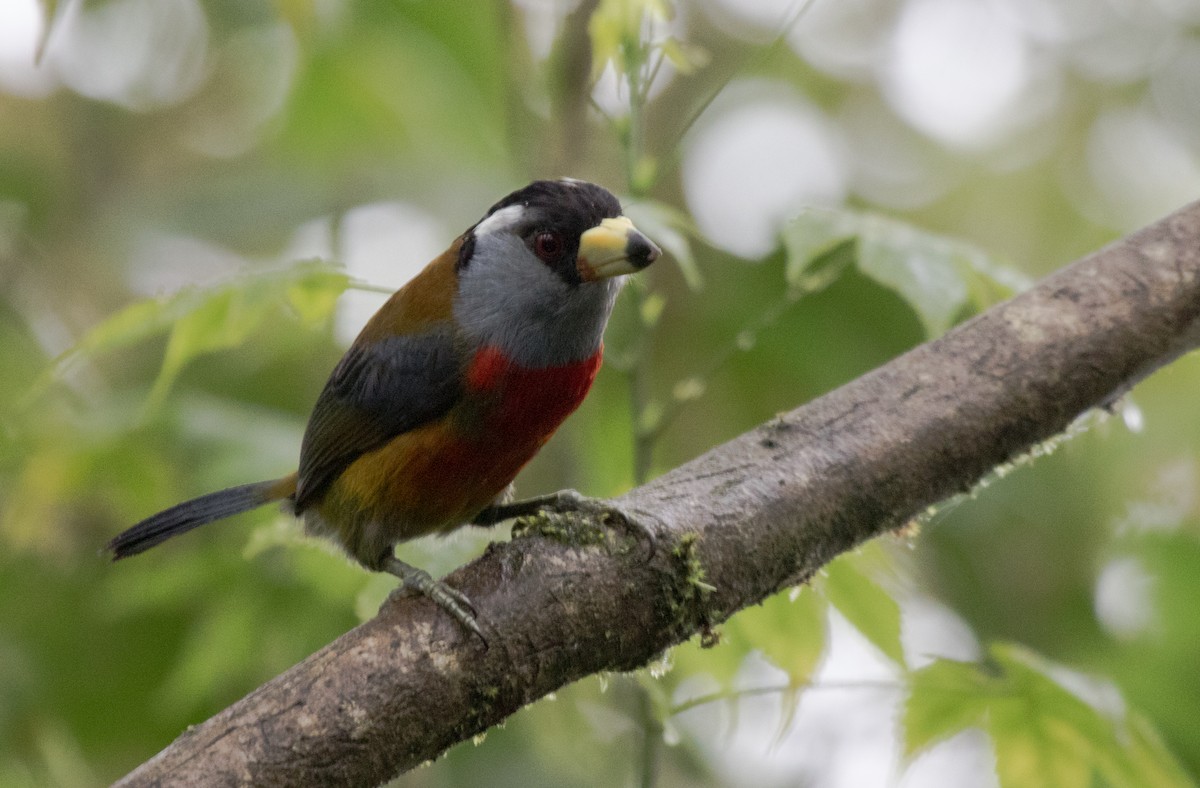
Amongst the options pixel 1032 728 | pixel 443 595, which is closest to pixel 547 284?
pixel 443 595

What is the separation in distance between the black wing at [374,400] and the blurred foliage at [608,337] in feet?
0.34

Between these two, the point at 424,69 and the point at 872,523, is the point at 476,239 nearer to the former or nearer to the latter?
the point at 872,523

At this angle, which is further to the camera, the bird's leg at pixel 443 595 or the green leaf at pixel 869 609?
the green leaf at pixel 869 609

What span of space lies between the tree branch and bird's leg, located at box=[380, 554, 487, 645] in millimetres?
18

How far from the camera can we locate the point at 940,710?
2.20 meters

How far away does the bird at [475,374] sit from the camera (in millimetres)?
2477

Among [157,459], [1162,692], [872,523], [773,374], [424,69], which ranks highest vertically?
[424,69]

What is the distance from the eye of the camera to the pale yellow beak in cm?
225

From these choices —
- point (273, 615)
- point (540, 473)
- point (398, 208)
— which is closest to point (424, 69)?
point (398, 208)

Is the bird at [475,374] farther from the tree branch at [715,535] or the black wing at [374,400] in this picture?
the tree branch at [715,535]

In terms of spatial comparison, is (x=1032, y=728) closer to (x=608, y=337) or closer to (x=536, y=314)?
(x=536, y=314)

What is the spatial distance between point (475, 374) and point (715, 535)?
27.4 inches

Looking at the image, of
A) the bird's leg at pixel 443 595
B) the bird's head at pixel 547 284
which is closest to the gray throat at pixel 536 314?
the bird's head at pixel 547 284

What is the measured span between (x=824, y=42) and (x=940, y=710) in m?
4.39
